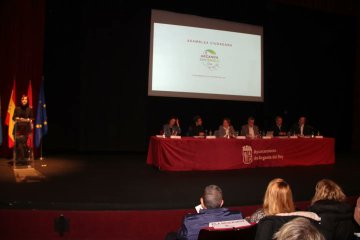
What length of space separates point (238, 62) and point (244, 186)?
4.31 metres

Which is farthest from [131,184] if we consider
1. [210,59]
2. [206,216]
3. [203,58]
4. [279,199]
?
[210,59]

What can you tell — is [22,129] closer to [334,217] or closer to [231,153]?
[231,153]

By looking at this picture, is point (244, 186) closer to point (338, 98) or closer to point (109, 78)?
point (109, 78)

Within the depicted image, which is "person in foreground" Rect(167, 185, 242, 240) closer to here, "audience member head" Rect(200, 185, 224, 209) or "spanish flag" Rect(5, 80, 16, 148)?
"audience member head" Rect(200, 185, 224, 209)

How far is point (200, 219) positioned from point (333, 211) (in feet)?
3.14

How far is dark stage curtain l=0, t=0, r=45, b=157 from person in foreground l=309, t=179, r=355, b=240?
5962 millimetres

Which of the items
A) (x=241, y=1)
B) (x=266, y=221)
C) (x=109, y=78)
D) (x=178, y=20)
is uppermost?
(x=241, y=1)

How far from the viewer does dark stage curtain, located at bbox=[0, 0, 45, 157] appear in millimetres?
6441

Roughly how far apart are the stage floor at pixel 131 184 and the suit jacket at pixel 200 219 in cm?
149

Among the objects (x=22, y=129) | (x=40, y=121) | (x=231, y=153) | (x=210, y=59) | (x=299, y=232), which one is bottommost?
(x=231, y=153)

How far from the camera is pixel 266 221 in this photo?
1883 mm

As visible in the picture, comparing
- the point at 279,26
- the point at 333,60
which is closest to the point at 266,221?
the point at 279,26

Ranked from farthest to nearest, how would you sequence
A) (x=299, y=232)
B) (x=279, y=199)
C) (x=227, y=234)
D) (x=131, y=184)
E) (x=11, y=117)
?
(x=11, y=117) → (x=131, y=184) → (x=279, y=199) → (x=227, y=234) → (x=299, y=232)

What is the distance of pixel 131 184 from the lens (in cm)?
441
